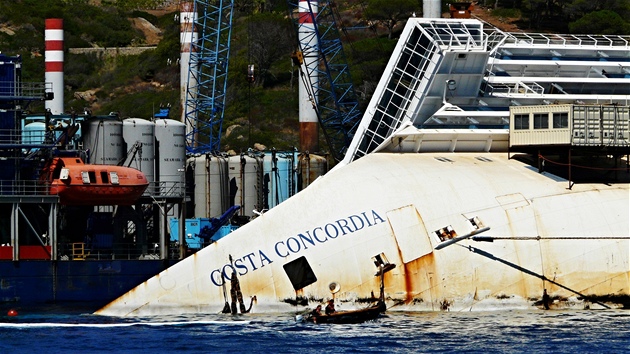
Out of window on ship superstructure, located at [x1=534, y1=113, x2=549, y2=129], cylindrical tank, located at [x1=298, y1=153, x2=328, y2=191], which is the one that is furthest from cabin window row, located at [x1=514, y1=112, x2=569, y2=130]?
cylindrical tank, located at [x1=298, y1=153, x2=328, y2=191]

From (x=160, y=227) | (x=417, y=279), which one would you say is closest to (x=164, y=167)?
(x=160, y=227)

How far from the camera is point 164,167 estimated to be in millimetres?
81938

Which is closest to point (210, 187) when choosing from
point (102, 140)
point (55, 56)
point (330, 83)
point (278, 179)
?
point (278, 179)

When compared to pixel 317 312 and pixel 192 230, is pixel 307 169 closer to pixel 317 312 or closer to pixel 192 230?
pixel 192 230

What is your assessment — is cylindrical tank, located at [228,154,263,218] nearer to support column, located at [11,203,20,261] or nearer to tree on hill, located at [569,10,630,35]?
support column, located at [11,203,20,261]

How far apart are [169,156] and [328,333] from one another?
24347 millimetres

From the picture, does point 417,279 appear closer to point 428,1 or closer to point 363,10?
point 428,1

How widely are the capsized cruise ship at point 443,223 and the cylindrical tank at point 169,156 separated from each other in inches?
519

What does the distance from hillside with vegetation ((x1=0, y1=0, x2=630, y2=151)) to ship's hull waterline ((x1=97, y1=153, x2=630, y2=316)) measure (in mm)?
63917

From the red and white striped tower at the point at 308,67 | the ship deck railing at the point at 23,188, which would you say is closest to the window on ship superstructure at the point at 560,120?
the ship deck railing at the point at 23,188

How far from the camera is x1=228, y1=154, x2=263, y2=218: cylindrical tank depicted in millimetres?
88938

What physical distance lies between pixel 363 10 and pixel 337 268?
105 meters

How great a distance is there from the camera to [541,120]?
234ft

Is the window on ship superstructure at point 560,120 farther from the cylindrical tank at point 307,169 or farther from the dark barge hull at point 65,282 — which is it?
the dark barge hull at point 65,282
